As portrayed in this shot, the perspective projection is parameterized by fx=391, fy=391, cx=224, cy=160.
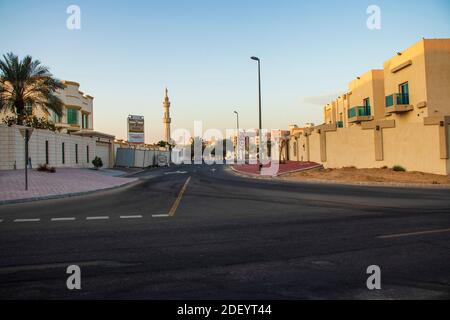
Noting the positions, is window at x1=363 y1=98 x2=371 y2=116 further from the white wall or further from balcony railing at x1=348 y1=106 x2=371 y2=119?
the white wall

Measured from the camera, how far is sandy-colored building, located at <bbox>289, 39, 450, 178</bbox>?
26266mm

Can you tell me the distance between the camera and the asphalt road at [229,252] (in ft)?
15.4

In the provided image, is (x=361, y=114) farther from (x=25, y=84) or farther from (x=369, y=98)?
(x=25, y=84)

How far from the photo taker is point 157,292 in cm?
459

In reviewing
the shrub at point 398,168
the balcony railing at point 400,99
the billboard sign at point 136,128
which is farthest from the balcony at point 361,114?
the billboard sign at point 136,128

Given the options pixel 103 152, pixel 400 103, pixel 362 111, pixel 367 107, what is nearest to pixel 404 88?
pixel 400 103

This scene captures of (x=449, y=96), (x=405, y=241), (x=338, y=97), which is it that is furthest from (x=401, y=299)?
(x=338, y=97)

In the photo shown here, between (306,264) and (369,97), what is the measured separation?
39.2 metres

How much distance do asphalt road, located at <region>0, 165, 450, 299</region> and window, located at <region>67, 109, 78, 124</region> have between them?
1764 inches

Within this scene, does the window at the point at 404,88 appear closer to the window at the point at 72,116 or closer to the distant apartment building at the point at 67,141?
the distant apartment building at the point at 67,141

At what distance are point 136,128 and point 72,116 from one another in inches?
1396

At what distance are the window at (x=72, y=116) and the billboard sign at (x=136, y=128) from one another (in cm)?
3282

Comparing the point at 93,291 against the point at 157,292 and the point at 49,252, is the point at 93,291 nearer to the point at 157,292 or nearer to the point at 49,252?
A: the point at 157,292

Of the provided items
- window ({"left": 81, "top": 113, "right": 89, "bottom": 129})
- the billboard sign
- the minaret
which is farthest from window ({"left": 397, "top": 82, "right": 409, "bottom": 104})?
the minaret
